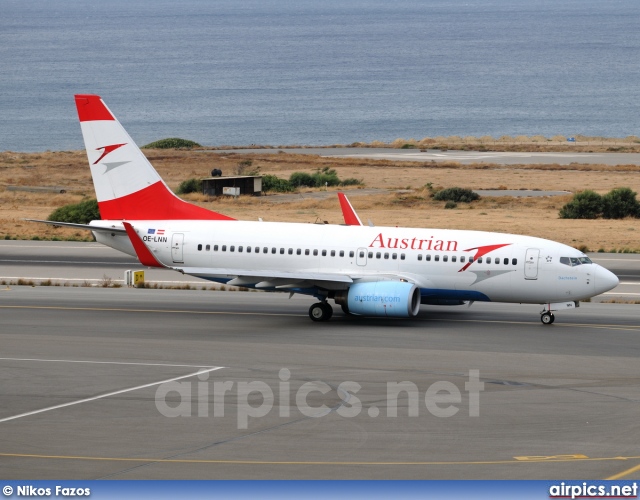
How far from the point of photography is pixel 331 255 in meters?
42.3

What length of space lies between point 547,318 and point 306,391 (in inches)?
570

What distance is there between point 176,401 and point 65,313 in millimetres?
15826

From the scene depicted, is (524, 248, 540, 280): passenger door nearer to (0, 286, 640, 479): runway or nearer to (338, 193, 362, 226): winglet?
(0, 286, 640, 479): runway

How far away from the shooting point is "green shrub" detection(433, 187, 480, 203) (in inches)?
3401

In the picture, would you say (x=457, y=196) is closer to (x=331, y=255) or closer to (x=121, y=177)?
(x=121, y=177)

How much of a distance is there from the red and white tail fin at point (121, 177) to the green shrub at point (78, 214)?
27.6m

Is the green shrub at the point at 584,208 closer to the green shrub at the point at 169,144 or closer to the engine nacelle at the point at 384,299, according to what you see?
the engine nacelle at the point at 384,299

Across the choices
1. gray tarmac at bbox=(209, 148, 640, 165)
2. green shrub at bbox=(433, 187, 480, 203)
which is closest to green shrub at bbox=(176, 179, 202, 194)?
green shrub at bbox=(433, 187, 480, 203)

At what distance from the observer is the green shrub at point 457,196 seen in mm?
86375

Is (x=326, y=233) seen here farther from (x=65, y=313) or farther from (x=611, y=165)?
(x=611, y=165)

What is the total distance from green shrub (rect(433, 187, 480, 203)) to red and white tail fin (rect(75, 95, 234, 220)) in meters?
43.6

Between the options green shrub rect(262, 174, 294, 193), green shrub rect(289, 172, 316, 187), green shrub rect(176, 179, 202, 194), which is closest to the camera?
green shrub rect(176, 179, 202, 194)

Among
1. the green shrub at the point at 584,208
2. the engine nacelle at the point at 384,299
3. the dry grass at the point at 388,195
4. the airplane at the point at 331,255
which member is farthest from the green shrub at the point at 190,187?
the engine nacelle at the point at 384,299

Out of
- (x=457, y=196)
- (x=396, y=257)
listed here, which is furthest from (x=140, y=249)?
(x=457, y=196)
